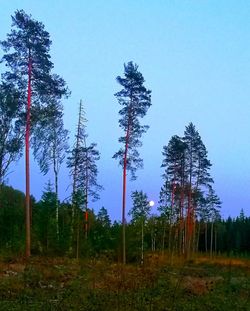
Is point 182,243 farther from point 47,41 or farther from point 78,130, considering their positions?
point 47,41

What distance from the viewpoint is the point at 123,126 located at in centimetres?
3503

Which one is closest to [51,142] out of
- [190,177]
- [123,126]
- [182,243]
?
[123,126]

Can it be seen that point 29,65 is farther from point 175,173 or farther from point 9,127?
point 175,173

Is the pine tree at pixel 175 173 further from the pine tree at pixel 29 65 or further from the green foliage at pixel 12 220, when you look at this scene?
the pine tree at pixel 29 65

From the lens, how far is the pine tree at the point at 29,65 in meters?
26.6

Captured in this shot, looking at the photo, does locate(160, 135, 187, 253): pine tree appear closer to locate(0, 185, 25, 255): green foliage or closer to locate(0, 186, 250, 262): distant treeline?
locate(0, 186, 250, 262): distant treeline

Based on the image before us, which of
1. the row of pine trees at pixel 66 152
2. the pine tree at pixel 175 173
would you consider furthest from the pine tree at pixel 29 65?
the pine tree at pixel 175 173

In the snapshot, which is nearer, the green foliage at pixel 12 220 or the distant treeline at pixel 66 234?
the green foliage at pixel 12 220

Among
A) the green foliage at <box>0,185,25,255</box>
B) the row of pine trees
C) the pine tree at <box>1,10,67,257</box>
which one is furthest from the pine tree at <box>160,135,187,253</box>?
the pine tree at <box>1,10,67,257</box>

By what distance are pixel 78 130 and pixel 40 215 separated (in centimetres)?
771

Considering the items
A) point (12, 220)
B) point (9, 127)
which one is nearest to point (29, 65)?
point (9, 127)

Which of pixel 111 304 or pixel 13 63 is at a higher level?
pixel 13 63

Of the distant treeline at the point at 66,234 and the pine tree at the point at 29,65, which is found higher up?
the pine tree at the point at 29,65

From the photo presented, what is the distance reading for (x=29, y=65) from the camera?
26766 millimetres
